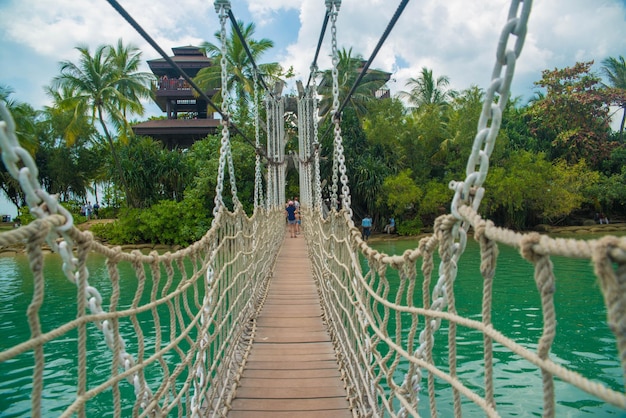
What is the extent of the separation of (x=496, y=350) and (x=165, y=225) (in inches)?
411

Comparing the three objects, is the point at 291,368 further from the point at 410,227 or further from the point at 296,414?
the point at 410,227

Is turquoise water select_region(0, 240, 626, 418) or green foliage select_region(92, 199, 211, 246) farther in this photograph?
green foliage select_region(92, 199, 211, 246)

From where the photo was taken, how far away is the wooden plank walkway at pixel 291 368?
1.79 metres

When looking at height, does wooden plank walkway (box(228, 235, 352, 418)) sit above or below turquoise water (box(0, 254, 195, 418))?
above

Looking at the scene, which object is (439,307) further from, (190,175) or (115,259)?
(190,175)

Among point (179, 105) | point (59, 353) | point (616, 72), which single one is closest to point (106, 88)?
point (179, 105)

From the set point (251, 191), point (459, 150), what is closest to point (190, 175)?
point (251, 191)

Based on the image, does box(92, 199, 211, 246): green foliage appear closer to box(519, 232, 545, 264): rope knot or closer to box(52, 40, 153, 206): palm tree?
box(52, 40, 153, 206): palm tree

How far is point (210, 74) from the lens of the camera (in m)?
14.1

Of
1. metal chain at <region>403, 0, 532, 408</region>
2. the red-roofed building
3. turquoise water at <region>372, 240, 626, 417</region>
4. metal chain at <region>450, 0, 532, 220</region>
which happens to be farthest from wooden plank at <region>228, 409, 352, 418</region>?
the red-roofed building

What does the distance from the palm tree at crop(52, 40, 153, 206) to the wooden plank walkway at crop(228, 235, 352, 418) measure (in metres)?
11.1

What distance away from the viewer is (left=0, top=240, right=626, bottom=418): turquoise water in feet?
11.1

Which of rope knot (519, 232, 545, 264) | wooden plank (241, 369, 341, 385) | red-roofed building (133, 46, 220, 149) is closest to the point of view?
rope knot (519, 232, 545, 264)

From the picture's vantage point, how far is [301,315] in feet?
10.3
